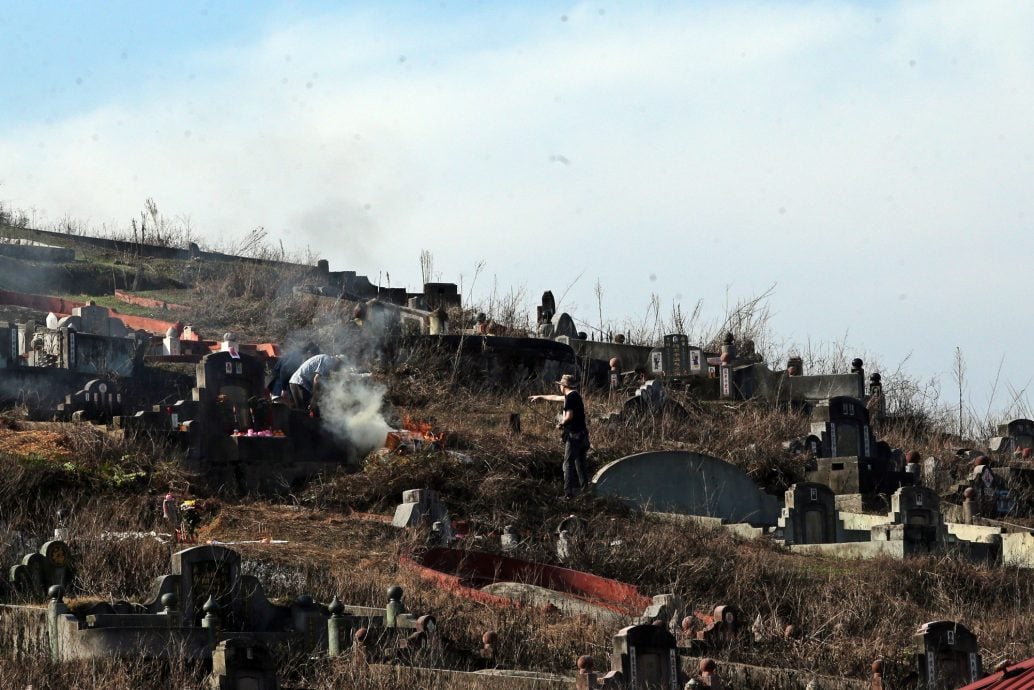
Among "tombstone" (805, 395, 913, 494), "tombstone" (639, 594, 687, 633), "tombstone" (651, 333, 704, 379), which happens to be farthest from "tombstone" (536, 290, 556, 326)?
"tombstone" (639, 594, 687, 633)

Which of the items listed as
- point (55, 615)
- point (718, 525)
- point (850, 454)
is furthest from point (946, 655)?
point (850, 454)

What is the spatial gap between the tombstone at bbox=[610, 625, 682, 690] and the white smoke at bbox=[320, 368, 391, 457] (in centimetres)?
999

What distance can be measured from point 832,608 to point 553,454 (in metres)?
7.15

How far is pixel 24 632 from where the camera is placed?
1616 cm

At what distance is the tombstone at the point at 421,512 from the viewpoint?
2305cm

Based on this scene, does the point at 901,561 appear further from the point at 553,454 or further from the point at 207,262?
the point at 207,262

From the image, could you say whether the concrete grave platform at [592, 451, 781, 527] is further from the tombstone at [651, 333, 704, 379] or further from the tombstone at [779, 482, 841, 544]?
the tombstone at [651, 333, 704, 379]

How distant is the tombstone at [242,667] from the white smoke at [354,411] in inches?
445

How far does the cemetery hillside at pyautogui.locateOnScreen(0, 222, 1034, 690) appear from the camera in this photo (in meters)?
17.1

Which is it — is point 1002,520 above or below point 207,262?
below

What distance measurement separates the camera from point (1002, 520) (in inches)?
1155

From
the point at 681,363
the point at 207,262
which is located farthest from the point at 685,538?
the point at 207,262

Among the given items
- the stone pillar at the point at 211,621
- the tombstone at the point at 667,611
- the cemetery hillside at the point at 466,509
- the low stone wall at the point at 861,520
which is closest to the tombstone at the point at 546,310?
the cemetery hillside at the point at 466,509

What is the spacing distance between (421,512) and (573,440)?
3.27 m
